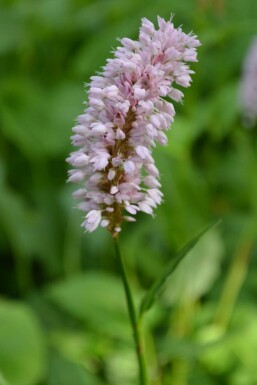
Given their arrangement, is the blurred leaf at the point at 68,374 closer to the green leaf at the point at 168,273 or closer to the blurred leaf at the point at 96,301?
the blurred leaf at the point at 96,301

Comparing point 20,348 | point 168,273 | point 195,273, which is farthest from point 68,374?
point 168,273

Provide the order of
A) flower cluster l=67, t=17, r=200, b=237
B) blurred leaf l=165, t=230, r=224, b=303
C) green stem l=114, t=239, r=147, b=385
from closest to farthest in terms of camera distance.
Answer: flower cluster l=67, t=17, r=200, b=237 → green stem l=114, t=239, r=147, b=385 → blurred leaf l=165, t=230, r=224, b=303

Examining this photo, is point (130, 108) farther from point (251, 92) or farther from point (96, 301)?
point (96, 301)

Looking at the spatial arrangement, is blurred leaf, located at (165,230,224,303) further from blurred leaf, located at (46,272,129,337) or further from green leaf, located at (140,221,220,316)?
green leaf, located at (140,221,220,316)

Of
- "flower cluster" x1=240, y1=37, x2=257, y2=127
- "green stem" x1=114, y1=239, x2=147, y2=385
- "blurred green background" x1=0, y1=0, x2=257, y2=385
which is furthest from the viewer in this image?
"blurred green background" x1=0, y1=0, x2=257, y2=385

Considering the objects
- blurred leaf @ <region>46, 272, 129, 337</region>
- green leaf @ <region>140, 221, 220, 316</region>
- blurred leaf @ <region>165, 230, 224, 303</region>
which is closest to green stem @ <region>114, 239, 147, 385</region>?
green leaf @ <region>140, 221, 220, 316</region>

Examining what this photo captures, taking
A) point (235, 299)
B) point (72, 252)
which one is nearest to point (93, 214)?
point (235, 299)

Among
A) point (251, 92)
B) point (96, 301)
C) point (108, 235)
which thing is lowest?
point (96, 301)
